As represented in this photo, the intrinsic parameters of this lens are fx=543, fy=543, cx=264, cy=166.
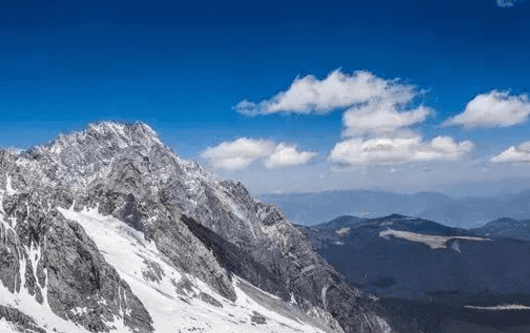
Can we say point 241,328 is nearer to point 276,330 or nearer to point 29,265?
point 276,330

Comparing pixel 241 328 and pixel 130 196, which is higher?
pixel 130 196

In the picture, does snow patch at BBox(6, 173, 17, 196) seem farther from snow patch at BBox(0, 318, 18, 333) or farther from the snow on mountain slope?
snow patch at BBox(0, 318, 18, 333)

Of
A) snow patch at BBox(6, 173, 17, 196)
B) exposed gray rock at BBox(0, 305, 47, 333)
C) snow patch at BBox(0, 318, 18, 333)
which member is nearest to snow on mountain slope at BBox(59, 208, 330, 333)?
snow patch at BBox(6, 173, 17, 196)

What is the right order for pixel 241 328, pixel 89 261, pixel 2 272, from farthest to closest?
1. pixel 241 328
2. pixel 89 261
3. pixel 2 272

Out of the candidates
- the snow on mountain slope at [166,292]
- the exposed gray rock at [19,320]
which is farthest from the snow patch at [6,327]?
the snow on mountain slope at [166,292]

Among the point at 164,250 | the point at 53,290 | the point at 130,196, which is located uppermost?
the point at 130,196

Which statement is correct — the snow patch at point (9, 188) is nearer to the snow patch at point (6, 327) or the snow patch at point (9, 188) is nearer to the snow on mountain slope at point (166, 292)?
the snow on mountain slope at point (166, 292)

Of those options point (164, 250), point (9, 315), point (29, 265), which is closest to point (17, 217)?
point (29, 265)

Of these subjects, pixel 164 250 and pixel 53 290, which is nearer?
pixel 53 290

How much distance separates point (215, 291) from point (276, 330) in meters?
29.8

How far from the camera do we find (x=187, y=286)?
16088 centimetres

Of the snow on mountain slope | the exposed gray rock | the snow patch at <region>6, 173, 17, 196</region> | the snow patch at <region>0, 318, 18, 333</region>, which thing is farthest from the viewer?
the snow on mountain slope

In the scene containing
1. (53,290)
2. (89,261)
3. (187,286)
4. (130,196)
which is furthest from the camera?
(130,196)

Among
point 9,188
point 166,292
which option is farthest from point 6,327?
point 166,292
